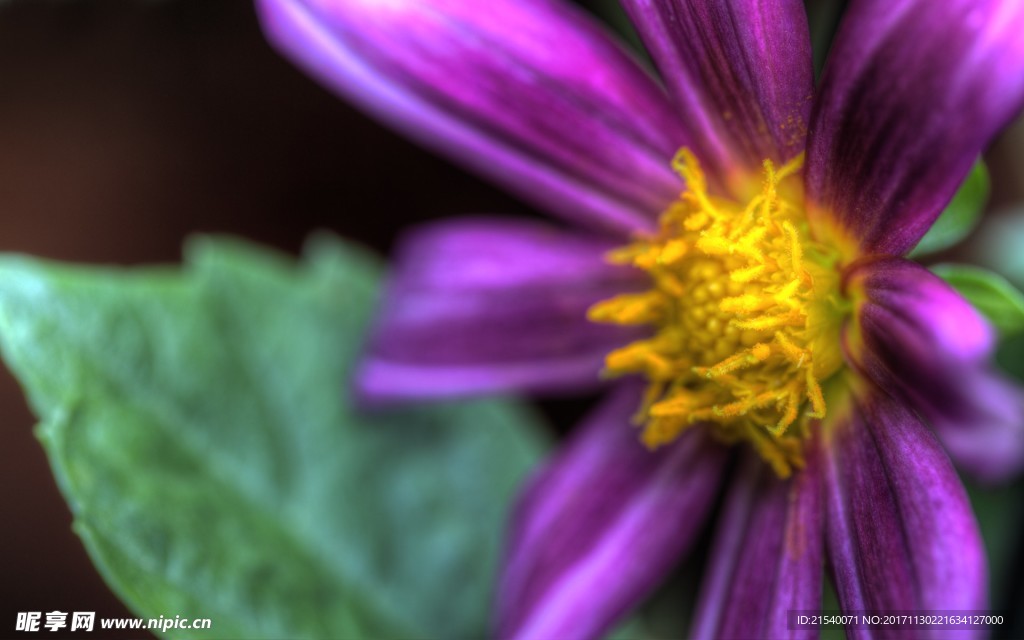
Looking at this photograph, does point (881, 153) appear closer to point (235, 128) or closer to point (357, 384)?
point (357, 384)

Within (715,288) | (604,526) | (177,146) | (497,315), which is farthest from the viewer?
(177,146)

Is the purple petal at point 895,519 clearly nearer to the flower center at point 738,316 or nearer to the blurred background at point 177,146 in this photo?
the flower center at point 738,316

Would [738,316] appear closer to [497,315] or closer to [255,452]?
[497,315]

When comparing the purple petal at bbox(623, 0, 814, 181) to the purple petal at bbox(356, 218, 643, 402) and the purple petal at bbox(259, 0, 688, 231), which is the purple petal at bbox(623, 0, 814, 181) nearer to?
the purple petal at bbox(259, 0, 688, 231)

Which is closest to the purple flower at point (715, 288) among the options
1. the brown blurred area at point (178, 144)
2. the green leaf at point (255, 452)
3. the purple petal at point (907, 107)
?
the purple petal at point (907, 107)

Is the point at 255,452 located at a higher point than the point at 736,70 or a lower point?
lower

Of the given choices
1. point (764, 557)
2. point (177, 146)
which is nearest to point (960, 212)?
point (764, 557)

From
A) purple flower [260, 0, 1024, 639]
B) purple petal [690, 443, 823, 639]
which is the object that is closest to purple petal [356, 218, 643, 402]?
purple flower [260, 0, 1024, 639]
